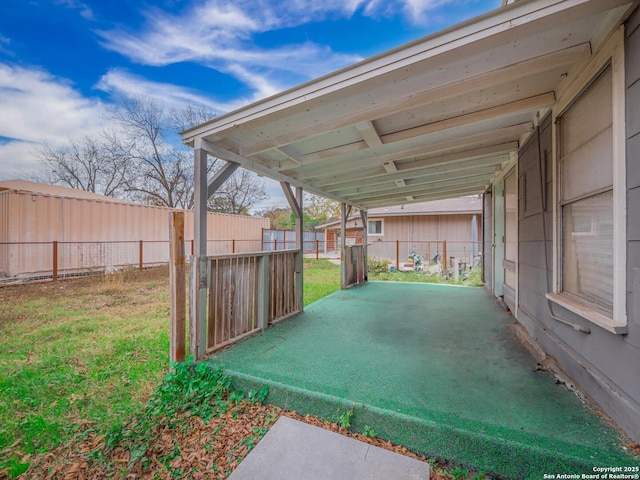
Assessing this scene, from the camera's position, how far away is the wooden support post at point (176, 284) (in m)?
2.41

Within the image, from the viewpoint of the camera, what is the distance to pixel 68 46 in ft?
25.9

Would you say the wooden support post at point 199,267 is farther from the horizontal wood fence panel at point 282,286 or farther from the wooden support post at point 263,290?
the horizontal wood fence panel at point 282,286

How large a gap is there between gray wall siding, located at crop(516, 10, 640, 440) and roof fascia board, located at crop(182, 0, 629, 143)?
1.58 feet

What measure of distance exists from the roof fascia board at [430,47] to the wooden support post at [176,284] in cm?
114

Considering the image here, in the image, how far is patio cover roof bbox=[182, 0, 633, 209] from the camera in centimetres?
146

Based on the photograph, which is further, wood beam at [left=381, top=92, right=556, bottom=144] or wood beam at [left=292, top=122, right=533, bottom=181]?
wood beam at [left=292, top=122, right=533, bottom=181]

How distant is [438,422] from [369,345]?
130 centimetres

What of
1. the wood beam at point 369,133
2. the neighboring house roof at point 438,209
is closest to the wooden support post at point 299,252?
the wood beam at point 369,133

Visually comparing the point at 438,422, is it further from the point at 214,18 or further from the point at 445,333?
the point at 214,18

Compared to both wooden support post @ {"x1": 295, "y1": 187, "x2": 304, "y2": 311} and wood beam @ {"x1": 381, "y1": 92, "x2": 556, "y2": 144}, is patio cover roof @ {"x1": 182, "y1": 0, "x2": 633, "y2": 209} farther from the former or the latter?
wooden support post @ {"x1": 295, "y1": 187, "x2": 304, "y2": 311}

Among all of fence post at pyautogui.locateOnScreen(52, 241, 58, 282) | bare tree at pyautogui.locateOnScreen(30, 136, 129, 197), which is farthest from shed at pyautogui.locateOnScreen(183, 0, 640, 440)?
bare tree at pyautogui.locateOnScreen(30, 136, 129, 197)

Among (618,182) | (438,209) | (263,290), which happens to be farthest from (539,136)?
(438,209)

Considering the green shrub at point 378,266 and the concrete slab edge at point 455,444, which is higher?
the green shrub at point 378,266

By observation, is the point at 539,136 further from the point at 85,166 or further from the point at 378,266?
the point at 85,166
